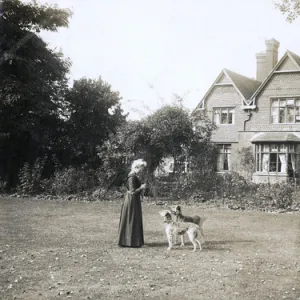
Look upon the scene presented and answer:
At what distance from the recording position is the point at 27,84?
2422 centimetres

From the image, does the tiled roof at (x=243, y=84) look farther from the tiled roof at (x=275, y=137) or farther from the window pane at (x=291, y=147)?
the window pane at (x=291, y=147)

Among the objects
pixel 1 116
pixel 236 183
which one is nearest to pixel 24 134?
pixel 1 116

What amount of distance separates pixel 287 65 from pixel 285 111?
10.4 feet

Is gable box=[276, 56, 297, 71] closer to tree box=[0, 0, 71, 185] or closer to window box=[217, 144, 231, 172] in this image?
window box=[217, 144, 231, 172]

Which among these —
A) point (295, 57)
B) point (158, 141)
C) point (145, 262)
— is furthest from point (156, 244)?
point (295, 57)

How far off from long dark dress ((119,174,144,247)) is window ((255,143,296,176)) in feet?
67.4

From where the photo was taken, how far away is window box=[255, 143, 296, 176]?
92.5 ft

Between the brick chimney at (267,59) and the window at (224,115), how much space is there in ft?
17.3

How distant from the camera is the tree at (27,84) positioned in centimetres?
2347

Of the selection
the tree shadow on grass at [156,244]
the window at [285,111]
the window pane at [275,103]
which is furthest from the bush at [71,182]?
the window pane at [275,103]

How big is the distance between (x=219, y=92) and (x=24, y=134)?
14.7 metres

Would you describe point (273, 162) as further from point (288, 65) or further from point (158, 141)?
point (158, 141)

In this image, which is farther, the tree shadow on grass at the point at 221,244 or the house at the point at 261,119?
the house at the point at 261,119

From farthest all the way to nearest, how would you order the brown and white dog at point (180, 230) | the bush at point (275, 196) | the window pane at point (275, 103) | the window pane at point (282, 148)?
the window pane at point (275, 103), the window pane at point (282, 148), the bush at point (275, 196), the brown and white dog at point (180, 230)
